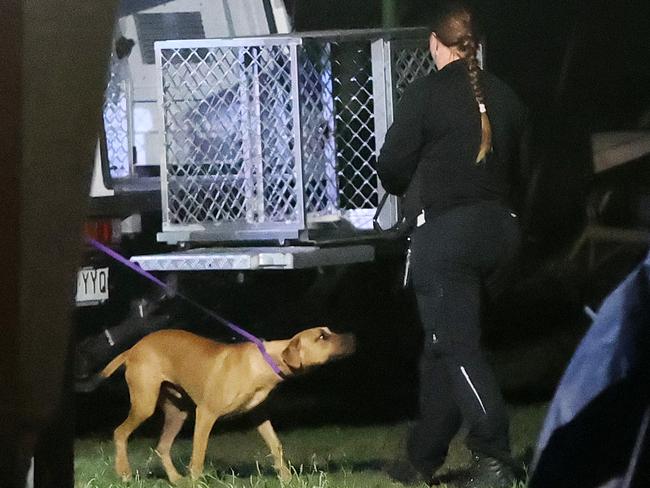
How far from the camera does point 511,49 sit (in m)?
2.55

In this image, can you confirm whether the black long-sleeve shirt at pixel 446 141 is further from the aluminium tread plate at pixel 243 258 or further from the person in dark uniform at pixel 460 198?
the aluminium tread plate at pixel 243 258

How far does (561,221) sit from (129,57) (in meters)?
1.18

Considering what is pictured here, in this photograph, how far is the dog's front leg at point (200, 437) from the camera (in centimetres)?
262

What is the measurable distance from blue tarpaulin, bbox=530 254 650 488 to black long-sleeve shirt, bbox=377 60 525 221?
1.24 metres

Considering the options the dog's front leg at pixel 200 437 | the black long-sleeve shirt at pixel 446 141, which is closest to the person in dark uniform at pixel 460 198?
the black long-sleeve shirt at pixel 446 141

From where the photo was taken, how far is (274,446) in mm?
2650

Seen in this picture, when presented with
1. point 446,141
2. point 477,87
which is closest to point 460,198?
point 446,141

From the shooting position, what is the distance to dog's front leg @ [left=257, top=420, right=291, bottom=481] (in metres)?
2.64

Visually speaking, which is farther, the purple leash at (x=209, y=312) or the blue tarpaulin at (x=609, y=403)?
the purple leash at (x=209, y=312)

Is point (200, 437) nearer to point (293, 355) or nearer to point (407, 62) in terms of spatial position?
point (293, 355)

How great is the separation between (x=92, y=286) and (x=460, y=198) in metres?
0.92

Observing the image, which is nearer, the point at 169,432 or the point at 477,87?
the point at 477,87

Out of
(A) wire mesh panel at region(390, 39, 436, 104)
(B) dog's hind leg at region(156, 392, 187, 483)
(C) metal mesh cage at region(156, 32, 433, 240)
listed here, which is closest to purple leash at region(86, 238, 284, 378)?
(C) metal mesh cage at region(156, 32, 433, 240)

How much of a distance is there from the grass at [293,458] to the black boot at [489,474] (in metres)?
0.04
